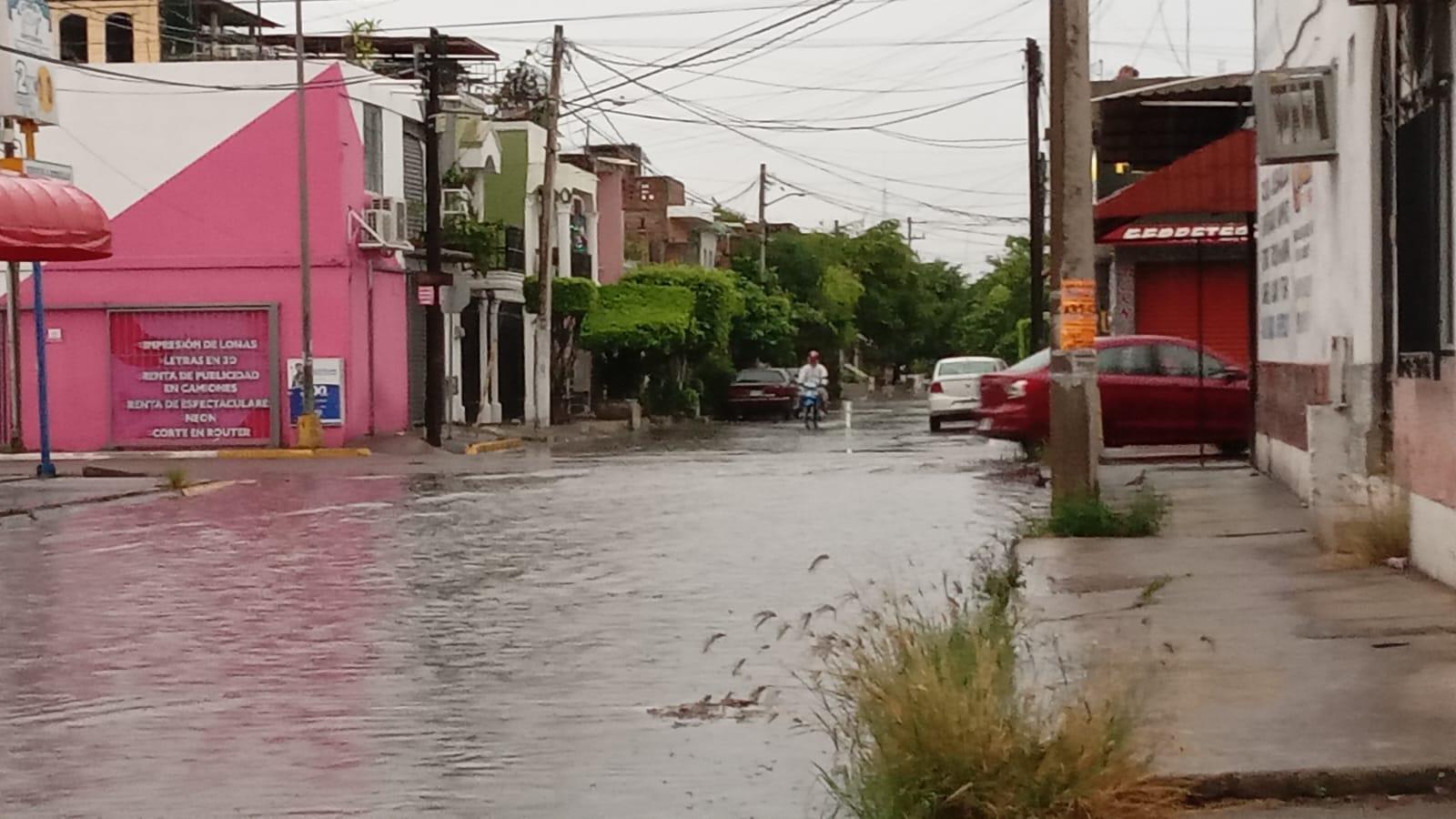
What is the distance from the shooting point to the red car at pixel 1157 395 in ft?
84.7

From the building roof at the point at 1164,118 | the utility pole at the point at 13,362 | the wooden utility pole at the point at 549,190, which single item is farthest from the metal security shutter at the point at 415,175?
the building roof at the point at 1164,118

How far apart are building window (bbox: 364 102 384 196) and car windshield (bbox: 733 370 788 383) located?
746 inches

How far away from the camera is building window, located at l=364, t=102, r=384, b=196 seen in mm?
40875

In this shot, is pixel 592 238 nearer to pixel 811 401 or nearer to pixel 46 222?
pixel 811 401

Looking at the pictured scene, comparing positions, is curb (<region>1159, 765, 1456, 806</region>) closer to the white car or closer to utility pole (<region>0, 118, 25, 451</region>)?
utility pole (<region>0, 118, 25, 451</region>)

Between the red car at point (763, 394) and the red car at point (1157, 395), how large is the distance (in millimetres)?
31899

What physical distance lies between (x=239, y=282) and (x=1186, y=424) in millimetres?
20247

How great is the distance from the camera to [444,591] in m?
14.2

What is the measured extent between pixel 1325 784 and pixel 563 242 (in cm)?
5206

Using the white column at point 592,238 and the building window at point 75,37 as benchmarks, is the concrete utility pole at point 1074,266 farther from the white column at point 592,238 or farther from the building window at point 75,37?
the building window at point 75,37

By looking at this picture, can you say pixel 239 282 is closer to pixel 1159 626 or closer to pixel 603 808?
pixel 1159 626

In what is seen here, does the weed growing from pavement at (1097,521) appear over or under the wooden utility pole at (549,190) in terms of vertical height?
under

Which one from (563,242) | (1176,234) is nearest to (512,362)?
(563,242)

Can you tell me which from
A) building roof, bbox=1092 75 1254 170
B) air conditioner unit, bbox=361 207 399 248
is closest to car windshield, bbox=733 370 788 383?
air conditioner unit, bbox=361 207 399 248
